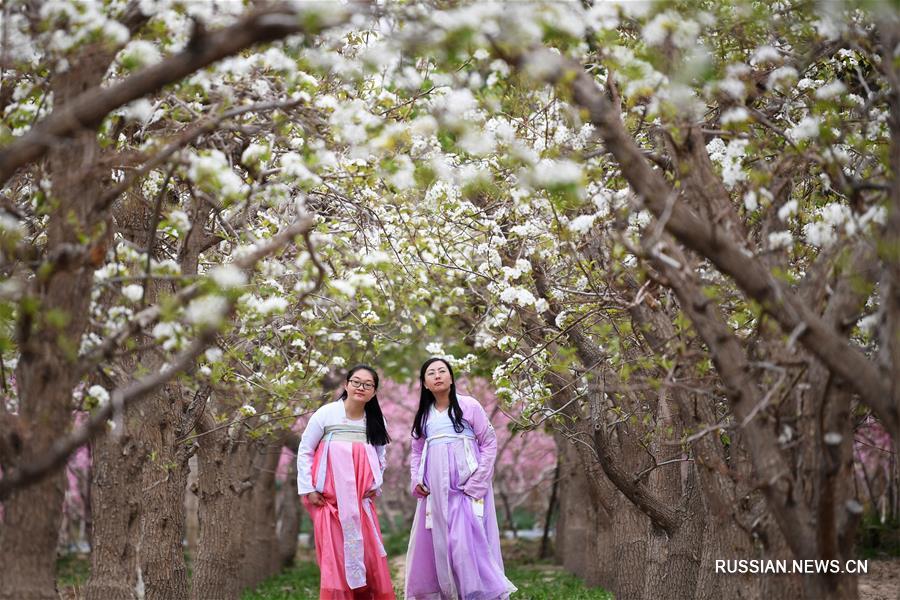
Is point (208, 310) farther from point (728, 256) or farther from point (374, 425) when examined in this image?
point (374, 425)

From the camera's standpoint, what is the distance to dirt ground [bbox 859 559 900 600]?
13429 mm

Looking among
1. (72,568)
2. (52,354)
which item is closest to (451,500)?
(52,354)

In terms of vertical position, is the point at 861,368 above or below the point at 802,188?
below

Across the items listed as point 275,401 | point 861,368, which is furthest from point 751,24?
point 275,401

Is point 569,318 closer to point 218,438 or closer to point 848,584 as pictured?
point 848,584

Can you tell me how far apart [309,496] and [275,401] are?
4.53 feet

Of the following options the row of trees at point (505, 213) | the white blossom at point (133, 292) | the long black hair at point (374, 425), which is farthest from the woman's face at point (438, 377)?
the white blossom at point (133, 292)

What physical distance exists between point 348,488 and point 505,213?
2.69 meters

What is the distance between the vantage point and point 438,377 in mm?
9633

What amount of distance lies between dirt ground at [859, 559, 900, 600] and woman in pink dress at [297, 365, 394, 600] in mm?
5829

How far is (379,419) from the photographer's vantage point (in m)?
9.73

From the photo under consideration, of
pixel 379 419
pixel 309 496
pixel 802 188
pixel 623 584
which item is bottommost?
pixel 623 584

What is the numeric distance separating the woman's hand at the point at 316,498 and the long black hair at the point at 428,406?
40.7 inches

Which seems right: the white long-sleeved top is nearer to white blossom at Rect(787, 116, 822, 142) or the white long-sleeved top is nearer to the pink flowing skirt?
the pink flowing skirt
